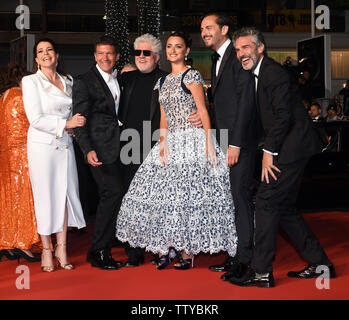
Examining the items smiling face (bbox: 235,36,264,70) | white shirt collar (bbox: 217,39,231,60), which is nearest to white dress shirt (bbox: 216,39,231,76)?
white shirt collar (bbox: 217,39,231,60)

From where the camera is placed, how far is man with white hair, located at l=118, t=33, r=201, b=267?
4.79 m

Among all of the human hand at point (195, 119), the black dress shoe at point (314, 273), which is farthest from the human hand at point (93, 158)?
the black dress shoe at point (314, 273)

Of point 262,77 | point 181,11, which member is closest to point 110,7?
point 181,11

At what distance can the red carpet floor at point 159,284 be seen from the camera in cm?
378

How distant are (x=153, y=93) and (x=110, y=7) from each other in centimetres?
922

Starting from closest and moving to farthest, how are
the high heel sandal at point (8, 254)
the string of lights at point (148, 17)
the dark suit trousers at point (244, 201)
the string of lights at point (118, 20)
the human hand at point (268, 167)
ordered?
the human hand at point (268, 167)
the dark suit trousers at point (244, 201)
the high heel sandal at point (8, 254)
the string of lights at point (148, 17)
the string of lights at point (118, 20)

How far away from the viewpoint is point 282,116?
385 centimetres

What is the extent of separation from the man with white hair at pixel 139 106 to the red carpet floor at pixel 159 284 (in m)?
0.42

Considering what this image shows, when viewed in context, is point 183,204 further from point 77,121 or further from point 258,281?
point 77,121

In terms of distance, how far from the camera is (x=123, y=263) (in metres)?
4.82

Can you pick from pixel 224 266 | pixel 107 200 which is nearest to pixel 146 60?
pixel 107 200

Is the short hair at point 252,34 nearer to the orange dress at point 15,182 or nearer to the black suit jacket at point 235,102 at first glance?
the black suit jacket at point 235,102

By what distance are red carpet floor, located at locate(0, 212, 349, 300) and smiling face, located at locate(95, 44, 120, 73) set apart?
1.51 m

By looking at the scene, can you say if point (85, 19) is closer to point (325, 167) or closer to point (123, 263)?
point (325, 167)
